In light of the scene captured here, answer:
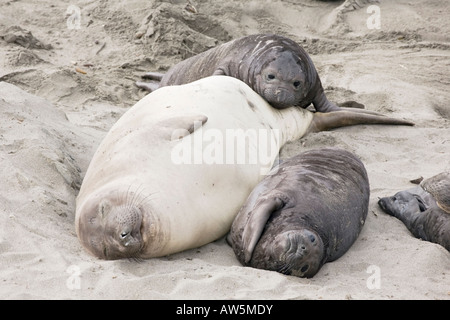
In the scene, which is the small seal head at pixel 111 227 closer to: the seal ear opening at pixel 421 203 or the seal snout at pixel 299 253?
the seal snout at pixel 299 253

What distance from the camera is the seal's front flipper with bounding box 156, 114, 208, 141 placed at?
14.4 ft

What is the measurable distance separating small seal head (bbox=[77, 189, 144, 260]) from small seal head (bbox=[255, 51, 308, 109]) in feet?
7.84

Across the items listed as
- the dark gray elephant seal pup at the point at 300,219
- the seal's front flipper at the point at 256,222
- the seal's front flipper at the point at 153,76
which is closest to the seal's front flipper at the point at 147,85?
the seal's front flipper at the point at 153,76

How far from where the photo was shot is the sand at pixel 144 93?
3.62 m

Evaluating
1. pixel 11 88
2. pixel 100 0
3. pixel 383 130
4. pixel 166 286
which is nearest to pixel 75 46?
pixel 100 0

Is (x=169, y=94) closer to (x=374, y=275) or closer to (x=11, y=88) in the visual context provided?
(x=11, y=88)

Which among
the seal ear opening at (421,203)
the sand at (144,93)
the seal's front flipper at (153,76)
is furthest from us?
the seal's front flipper at (153,76)

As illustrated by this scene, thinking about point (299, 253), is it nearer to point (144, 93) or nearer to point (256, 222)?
point (256, 222)

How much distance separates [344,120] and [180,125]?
2.59 m

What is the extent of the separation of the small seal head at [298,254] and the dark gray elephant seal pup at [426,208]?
99 cm

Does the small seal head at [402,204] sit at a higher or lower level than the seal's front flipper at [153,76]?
higher

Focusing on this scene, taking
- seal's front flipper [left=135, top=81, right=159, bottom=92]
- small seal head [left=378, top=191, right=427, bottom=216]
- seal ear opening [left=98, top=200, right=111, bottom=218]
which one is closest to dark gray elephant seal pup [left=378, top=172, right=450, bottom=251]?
small seal head [left=378, top=191, right=427, bottom=216]

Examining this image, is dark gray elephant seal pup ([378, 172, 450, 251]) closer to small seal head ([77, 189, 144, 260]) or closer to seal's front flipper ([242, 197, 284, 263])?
seal's front flipper ([242, 197, 284, 263])

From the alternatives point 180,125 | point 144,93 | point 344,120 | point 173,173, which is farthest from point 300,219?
point 144,93
